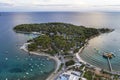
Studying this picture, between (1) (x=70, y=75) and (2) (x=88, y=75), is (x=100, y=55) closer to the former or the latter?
(2) (x=88, y=75)

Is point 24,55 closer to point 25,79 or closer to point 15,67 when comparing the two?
point 15,67

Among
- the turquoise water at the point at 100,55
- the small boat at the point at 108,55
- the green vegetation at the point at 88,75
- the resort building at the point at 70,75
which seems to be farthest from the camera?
the small boat at the point at 108,55

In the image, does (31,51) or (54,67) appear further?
(31,51)

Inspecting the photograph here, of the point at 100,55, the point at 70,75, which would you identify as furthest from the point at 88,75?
the point at 100,55

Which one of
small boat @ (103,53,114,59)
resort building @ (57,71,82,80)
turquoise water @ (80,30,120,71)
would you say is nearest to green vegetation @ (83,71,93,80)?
resort building @ (57,71,82,80)

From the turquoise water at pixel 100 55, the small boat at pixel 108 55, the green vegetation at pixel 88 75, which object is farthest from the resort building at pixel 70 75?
the small boat at pixel 108 55

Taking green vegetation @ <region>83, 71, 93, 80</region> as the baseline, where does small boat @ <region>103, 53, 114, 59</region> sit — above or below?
above

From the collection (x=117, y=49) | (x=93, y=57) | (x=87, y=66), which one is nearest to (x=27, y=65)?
(x=87, y=66)

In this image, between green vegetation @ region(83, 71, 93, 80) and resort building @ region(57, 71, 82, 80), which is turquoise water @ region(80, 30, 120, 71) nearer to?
green vegetation @ region(83, 71, 93, 80)

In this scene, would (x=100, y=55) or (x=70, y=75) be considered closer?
(x=70, y=75)

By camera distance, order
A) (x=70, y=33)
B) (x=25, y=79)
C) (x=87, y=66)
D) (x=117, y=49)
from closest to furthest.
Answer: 1. (x=25, y=79)
2. (x=87, y=66)
3. (x=117, y=49)
4. (x=70, y=33)

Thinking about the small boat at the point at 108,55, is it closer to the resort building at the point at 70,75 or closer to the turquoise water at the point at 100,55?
the turquoise water at the point at 100,55
